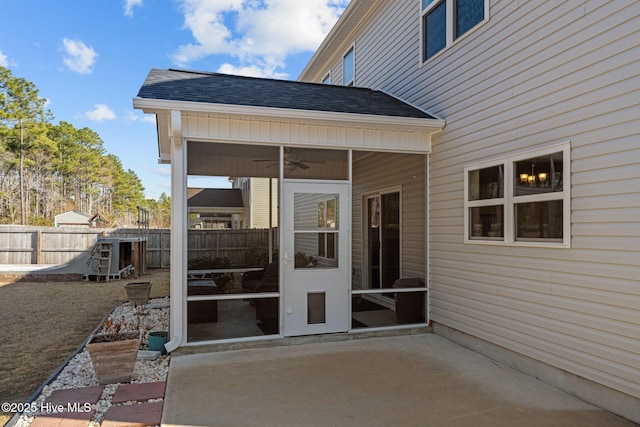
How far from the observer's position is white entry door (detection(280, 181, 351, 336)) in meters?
4.89

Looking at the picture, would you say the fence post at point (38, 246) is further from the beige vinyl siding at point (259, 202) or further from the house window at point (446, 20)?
the house window at point (446, 20)

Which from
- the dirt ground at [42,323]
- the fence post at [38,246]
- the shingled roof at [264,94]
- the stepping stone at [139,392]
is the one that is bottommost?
the dirt ground at [42,323]

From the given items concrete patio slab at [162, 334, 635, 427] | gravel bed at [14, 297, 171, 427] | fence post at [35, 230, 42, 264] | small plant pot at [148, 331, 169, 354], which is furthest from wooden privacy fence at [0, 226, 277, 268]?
concrete patio slab at [162, 334, 635, 427]

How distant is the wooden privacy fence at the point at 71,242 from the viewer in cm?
1280

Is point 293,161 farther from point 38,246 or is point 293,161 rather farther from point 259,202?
point 38,246

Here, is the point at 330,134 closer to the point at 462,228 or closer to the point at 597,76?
the point at 462,228

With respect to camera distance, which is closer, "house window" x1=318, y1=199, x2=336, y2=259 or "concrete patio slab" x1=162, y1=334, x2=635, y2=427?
"concrete patio slab" x1=162, y1=334, x2=635, y2=427

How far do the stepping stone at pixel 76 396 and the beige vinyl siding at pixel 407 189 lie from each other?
4.34 metres

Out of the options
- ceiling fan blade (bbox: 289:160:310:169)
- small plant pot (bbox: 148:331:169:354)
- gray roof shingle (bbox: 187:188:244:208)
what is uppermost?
gray roof shingle (bbox: 187:188:244:208)

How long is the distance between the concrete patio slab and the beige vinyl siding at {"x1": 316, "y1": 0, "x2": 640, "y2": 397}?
416 mm

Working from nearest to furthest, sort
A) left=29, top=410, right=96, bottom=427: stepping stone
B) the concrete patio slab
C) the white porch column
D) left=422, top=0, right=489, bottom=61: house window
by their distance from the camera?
left=29, top=410, right=96, bottom=427: stepping stone
the concrete patio slab
the white porch column
left=422, top=0, right=489, bottom=61: house window

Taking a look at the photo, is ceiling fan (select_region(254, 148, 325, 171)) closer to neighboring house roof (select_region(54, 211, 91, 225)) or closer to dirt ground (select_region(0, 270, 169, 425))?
dirt ground (select_region(0, 270, 169, 425))

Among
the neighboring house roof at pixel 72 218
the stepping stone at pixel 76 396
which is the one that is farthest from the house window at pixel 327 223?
the neighboring house roof at pixel 72 218

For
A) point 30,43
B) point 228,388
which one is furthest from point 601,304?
point 30,43
